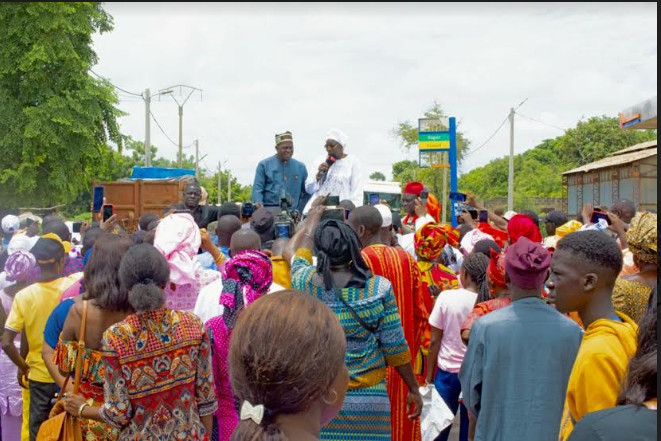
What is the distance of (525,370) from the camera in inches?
156

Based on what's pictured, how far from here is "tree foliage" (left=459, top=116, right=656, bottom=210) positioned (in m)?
50.7

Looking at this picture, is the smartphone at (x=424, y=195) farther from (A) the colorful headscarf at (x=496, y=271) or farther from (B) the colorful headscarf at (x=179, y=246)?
(B) the colorful headscarf at (x=179, y=246)

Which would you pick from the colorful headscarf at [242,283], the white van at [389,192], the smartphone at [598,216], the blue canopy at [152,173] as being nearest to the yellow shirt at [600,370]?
the colorful headscarf at [242,283]

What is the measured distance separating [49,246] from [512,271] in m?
3.21

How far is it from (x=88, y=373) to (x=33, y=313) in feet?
5.37

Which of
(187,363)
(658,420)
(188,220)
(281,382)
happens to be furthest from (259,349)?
(188,220)

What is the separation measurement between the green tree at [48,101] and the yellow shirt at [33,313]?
21.6 metres

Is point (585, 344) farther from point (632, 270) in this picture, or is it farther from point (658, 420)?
point (632, 270)

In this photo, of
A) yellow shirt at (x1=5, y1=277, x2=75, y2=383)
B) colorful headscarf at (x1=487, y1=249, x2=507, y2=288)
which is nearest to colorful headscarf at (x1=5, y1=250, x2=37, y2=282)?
yellow shirt at (x1=5, y1=277, x2=75, y2=383)

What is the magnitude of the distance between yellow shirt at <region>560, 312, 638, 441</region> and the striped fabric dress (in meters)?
1.28

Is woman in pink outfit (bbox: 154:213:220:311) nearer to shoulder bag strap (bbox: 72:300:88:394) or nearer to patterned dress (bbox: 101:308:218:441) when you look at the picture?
shoulder bag strap (bbox: 72:300:88:394)

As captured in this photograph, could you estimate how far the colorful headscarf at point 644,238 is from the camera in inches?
162

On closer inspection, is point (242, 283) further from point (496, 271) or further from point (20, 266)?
point (20, 266)

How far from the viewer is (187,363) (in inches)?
A: 148
